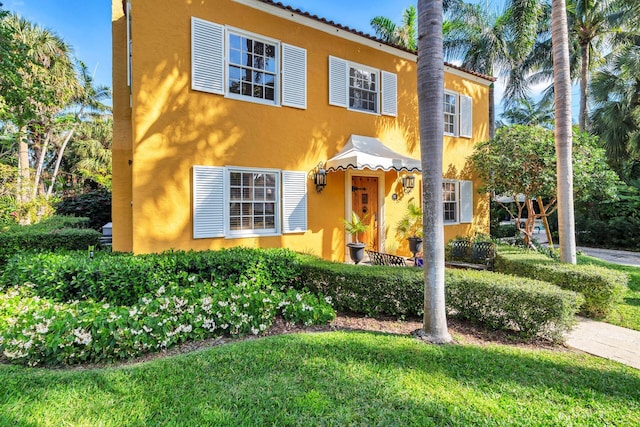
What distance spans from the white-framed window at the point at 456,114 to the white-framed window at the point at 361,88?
3443 mm

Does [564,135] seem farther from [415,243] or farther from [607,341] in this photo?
[415,243]

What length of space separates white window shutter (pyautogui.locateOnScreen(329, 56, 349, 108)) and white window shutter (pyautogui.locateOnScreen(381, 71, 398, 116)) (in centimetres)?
192

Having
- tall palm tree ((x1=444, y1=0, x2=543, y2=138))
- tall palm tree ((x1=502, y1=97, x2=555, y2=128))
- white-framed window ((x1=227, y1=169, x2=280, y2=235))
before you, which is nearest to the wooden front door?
white-framed window ((x1=227, y1=169, x2=280, y2=235))

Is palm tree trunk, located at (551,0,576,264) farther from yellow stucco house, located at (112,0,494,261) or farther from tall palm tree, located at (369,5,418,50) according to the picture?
tall palm tree, located at (369,5,418,50)

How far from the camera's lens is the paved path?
18.1ft

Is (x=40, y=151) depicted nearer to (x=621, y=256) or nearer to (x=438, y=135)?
(x=438, y=135)

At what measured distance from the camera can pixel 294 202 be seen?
433 inches

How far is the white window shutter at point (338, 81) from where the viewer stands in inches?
464

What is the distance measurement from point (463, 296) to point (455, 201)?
33.6 feet

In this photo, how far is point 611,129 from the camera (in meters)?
20.5

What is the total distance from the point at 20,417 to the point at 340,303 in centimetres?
541

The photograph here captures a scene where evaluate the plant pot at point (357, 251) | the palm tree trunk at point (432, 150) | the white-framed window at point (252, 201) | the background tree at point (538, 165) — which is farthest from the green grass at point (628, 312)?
the white-framed window at point (252, 201)

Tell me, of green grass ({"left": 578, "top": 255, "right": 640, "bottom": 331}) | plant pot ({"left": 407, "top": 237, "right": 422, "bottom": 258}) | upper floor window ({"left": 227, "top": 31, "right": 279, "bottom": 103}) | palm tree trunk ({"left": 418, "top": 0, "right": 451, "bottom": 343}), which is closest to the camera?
palm tree trunk ({"left": 418, "top": 0, "right": 451, "bottom": 343})

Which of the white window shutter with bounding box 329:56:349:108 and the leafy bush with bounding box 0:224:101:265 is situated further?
the white window shutter with bounding box 329:56:349:108
